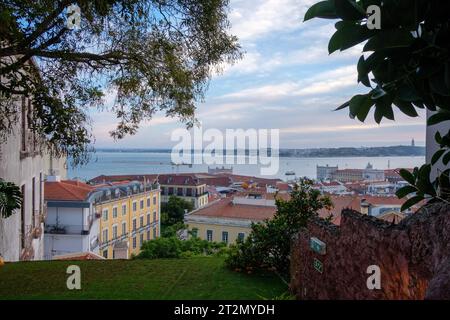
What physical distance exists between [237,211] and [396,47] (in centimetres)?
1254

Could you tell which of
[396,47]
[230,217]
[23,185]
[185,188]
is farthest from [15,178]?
[185,188]

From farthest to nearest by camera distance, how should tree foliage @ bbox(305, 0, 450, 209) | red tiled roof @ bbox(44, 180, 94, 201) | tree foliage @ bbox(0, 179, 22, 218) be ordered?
red tiled roof @ bbox(44, 180, 94, 201), tree foliage @ bbox(0, 179, 22, 218), tree foliage @ bbox(305, 0, 450, 209)

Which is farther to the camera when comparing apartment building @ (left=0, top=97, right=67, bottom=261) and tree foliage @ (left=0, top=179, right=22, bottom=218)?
apartment building @ (left=0, top=97, right=67, bottom=261)

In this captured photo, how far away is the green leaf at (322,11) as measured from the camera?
212cm

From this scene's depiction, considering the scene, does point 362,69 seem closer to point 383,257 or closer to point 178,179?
point 383,257

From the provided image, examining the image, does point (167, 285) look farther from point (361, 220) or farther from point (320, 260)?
point (361, 220)

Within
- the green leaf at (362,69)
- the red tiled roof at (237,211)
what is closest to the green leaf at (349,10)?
the green leaf at (362,69)

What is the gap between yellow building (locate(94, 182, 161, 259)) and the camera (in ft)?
65.8

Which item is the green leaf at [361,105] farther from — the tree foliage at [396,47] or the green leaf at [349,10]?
the green leaf at [349,10]

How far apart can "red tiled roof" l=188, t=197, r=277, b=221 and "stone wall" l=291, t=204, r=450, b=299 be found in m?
7.86

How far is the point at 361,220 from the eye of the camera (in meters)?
3.71

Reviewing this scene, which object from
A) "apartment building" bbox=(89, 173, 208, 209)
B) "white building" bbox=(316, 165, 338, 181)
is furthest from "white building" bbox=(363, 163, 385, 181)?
"apartment building" bbox=(89, 173, 208, 209)

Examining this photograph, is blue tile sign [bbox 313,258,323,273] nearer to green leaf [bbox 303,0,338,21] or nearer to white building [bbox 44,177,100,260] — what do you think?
green leaf [bbox 303,0,338,21]
